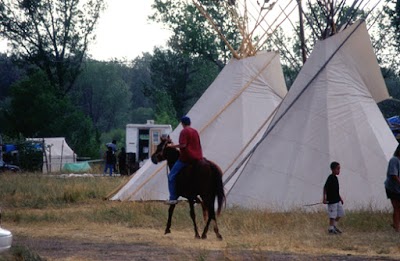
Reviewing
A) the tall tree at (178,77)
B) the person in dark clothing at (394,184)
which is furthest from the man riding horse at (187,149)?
the tall tree at (178,77)

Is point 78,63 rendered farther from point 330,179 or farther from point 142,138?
point 330,179

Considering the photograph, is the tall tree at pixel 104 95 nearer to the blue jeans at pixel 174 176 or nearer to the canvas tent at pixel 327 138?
the canvas tent at pixel 327 138

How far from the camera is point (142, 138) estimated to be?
1709 inches

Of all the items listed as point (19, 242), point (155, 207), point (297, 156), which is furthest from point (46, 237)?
point (297, 156)

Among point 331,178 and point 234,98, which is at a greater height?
point 234,98

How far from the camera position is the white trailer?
42906mm

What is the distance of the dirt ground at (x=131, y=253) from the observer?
10703 mm

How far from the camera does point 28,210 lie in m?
20.0

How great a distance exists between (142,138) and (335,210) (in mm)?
28824

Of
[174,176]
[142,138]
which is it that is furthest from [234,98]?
[142,138]

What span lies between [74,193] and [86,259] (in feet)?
40.6

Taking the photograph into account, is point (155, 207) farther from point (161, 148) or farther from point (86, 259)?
point (86, 259)

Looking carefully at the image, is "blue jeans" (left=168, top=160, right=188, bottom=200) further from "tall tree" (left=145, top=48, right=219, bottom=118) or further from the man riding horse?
"tall tree" (left=145, top=48, right=219, bottom=118)

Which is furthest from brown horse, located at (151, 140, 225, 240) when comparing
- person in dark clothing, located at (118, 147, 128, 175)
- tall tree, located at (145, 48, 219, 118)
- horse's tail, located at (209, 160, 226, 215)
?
tall tree, located at (145, 48, 219, 118)
